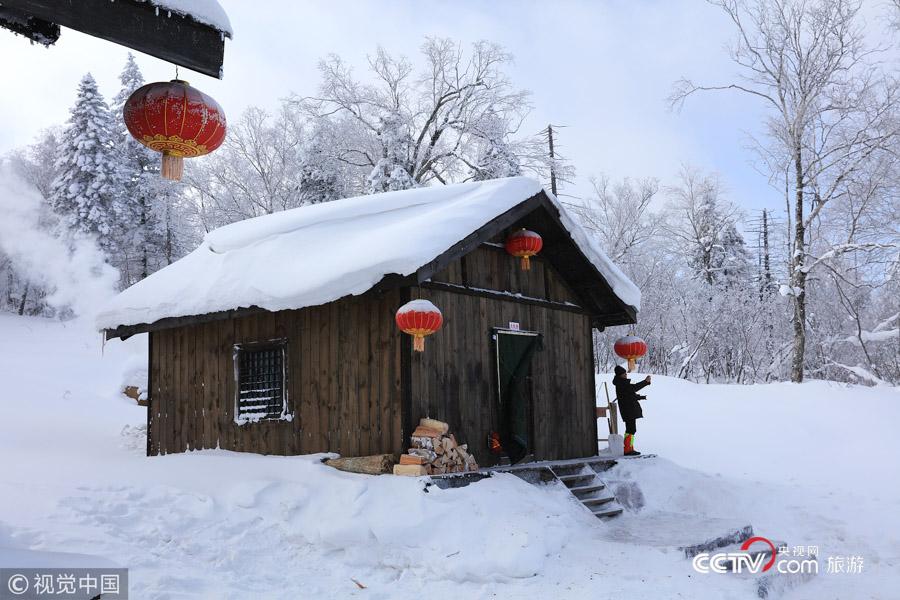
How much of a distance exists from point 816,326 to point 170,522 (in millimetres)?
29619

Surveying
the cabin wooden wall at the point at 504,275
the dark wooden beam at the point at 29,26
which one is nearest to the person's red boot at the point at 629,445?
the cabin wooden wall at the point at 504,275

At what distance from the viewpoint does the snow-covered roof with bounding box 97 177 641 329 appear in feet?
29.6

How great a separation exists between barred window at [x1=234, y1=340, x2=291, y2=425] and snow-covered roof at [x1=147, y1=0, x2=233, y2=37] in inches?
259

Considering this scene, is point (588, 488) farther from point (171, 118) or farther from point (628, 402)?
point (171, 118)

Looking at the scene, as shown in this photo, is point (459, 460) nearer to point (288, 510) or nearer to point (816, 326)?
point (288, 510)

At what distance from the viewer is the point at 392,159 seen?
2741cm

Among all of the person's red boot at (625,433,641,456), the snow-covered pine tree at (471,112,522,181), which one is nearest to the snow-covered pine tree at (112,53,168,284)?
the snow-covered pine tree at (471,112,522,181)

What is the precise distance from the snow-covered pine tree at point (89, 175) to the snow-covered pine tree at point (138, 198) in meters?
0.58

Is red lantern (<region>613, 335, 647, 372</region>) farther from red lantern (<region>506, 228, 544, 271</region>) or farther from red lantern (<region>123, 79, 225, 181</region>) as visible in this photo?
red lantern (<region>123, 79, 225, 181</region>)

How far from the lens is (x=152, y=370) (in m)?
12.9

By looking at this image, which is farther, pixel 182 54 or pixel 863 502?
pixel 863 502

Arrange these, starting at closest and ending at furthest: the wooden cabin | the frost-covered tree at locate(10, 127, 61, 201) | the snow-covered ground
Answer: the snow-covered ground < the wooden cabin < the frost-covered tree at locate(10, 127, 61, 201)

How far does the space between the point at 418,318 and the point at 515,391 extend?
3.09 meters

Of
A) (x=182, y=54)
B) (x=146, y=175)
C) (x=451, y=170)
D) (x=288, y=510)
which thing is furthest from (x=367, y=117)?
(x=182, y=54)
